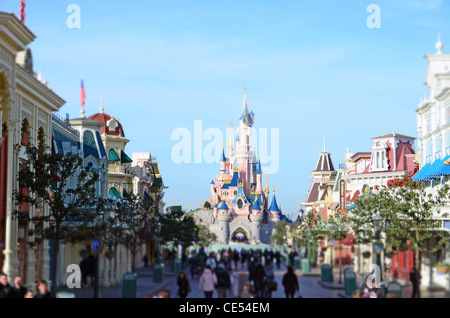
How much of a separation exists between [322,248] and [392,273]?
2.03 metres

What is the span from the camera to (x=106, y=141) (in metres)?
46.7

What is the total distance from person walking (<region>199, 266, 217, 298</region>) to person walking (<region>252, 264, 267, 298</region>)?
1.06 meters

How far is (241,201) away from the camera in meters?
155

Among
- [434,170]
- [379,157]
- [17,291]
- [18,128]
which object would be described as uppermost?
[379,157]

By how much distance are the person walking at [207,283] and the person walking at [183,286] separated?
34cm

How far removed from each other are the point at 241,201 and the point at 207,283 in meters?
137

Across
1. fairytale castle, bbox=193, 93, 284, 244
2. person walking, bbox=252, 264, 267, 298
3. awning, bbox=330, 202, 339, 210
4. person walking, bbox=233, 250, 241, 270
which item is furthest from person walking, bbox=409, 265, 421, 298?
fairytale castle, bbox=193, 93, 284, 244

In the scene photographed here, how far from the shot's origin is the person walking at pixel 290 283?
18.3m

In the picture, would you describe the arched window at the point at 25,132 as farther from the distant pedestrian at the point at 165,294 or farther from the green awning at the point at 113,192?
the green awning at the point at 113,192

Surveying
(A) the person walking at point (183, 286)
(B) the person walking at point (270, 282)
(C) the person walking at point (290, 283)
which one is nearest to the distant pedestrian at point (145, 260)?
(A) the person walking at point (183, 286)

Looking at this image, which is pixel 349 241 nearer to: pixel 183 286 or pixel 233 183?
pixel 183 286

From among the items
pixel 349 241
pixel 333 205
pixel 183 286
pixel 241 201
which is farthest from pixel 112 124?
pixel 241 201

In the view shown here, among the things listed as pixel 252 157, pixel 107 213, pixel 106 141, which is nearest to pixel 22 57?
pixel 107 213

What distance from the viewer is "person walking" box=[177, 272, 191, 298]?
707 inches
